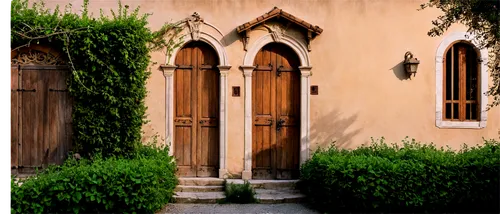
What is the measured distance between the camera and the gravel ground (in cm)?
660

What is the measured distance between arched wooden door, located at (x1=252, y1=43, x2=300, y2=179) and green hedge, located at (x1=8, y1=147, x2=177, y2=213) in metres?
2.64

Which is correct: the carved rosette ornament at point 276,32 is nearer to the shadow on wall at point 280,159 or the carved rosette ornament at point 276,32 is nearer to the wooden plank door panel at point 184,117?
the wooden plank door panel at point 184,117

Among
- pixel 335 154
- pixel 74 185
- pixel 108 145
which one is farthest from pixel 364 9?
pixel 74 185

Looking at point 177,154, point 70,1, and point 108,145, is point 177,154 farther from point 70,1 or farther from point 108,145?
point 70,1

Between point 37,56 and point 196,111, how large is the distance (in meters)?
3.06

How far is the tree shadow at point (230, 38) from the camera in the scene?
800 centimetres

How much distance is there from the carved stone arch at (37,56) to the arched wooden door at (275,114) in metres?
3.64

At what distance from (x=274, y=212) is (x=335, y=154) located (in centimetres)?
160

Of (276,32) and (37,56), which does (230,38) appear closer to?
(276,32)

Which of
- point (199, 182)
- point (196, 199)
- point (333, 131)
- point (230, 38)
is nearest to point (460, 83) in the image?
point (333, 131)

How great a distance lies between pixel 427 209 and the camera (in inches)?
249

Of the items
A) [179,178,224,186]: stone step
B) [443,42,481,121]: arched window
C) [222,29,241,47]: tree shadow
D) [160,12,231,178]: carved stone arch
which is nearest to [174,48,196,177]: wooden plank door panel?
[160,12,231,178]: carved stone arch

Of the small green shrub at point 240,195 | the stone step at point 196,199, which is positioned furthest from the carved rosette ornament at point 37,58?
the small green shrub at point 240,195

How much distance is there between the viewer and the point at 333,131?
811cm
